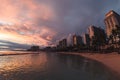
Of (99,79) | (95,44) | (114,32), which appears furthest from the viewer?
(95,44)

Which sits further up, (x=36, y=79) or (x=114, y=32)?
(x=114, y=32)

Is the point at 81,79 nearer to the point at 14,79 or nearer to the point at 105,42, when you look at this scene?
the point at 14,79

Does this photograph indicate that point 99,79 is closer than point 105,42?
Yes

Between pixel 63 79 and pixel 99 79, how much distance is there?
6238 mm

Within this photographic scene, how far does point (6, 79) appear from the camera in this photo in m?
31.2

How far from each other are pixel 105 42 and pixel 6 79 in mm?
157180

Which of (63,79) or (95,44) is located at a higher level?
(95,44)

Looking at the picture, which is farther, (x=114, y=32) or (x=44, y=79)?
(x=114, y=32)

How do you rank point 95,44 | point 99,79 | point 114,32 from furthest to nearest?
point 95,44, point 114,32, point 99,79

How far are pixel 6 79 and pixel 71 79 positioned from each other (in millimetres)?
11703

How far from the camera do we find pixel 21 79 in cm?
3075

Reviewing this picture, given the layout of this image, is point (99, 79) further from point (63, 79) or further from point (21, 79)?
point (21, 79)

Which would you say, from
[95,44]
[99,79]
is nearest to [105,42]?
[95,44]

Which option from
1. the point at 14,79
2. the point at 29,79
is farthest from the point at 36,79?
the point at 14,79
